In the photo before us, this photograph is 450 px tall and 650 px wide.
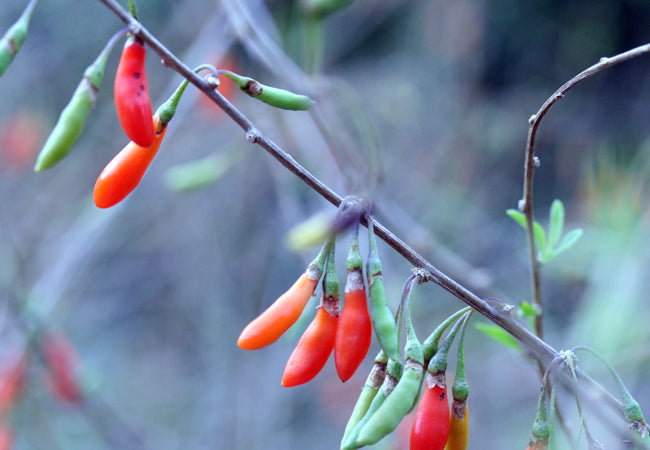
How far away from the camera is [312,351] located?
0.72 m

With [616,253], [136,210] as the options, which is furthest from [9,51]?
[136,210]

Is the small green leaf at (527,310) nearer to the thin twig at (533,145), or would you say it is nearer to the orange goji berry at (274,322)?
the thin twig at (533,145)

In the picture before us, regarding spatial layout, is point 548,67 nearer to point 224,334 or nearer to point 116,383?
point 224,334

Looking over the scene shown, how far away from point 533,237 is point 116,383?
3032 millimetres

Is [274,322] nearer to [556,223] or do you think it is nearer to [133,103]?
[133,103]

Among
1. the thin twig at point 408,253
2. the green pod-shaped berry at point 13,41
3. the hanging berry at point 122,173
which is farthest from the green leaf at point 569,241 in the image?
the green pod-shaped berry at point 13,41

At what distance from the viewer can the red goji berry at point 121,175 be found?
72 cm

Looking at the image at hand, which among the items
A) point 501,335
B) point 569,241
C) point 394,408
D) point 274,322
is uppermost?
point 569,241

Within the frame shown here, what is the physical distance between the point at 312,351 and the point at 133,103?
0.37 meters

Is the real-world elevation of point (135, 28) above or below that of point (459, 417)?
above

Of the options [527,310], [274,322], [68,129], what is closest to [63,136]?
[68,129]

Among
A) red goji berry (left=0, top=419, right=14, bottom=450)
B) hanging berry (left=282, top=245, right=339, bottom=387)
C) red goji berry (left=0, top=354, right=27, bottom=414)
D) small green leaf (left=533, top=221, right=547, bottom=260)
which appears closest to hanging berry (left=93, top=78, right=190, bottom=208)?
hanging berry (left=282, top=245, right=339, bottom=387)

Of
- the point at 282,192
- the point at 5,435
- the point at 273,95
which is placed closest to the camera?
the point at 273,95

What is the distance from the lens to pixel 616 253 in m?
1.84
